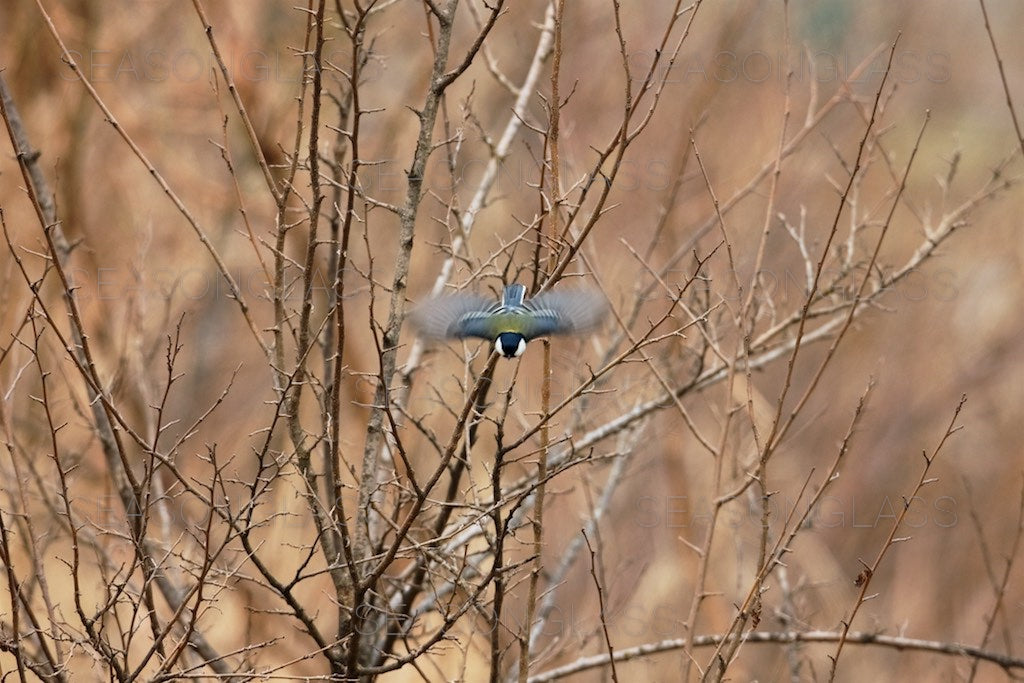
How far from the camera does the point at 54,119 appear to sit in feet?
21.4

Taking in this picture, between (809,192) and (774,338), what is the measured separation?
5.37m

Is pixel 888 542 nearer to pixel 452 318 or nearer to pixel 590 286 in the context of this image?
pixel 452 318

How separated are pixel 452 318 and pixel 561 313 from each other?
1.03 ft

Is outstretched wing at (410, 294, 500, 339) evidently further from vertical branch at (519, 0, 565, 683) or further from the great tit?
vertical branch at (519, 0, 565, 683)

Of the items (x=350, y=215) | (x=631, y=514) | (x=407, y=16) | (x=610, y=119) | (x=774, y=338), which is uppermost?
(x=407, y=16)

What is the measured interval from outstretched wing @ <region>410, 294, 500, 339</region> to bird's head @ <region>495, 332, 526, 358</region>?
4.3 inches

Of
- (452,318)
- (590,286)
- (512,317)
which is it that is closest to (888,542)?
(512,317)

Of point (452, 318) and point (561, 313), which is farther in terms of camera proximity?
point (452, 318)

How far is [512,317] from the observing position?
270cm

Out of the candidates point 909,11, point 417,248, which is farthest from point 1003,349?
point 417,248

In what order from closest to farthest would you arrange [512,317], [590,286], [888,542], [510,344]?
[888,542] < [510,344] < [512,317] < [590,286]

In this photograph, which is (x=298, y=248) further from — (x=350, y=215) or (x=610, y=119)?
(x=350, y=215)

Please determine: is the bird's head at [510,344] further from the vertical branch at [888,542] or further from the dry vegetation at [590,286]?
the vertical branch at [888,542]

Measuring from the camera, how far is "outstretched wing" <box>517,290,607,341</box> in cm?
261
